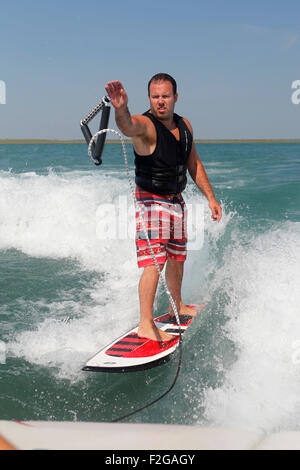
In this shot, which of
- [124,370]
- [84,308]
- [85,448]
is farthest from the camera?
[84,308]

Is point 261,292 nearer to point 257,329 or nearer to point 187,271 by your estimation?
point 257,329

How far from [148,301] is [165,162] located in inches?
45.0

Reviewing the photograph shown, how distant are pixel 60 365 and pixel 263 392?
5.13 feet

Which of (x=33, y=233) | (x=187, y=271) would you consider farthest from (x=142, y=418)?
(x=33, y=233)

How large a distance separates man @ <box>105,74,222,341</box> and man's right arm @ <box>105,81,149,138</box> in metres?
0.02

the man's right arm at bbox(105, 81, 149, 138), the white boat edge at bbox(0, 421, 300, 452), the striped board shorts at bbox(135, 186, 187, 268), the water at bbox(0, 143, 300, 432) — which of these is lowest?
the water at bbox(0, 143, 300, 432)

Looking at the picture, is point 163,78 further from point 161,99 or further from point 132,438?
point 132,438

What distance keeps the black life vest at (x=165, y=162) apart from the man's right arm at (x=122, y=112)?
307 millimetres

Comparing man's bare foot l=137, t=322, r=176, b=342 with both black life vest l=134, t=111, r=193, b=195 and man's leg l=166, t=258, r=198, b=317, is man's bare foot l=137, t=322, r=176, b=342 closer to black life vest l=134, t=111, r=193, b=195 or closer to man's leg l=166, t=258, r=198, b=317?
man's leg l=166, t=258, r=198, b=317

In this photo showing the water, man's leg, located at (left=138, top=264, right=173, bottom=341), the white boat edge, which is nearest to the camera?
the white boat edge

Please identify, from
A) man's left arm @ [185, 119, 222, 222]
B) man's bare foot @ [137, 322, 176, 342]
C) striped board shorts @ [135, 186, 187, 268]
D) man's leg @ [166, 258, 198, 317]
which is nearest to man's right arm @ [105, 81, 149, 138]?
striped board shorts @ [135, 186, 187, 268]

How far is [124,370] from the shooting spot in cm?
315

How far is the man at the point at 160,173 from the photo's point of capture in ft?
10.5

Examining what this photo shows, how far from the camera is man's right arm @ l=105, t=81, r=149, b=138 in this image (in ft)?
8.75
